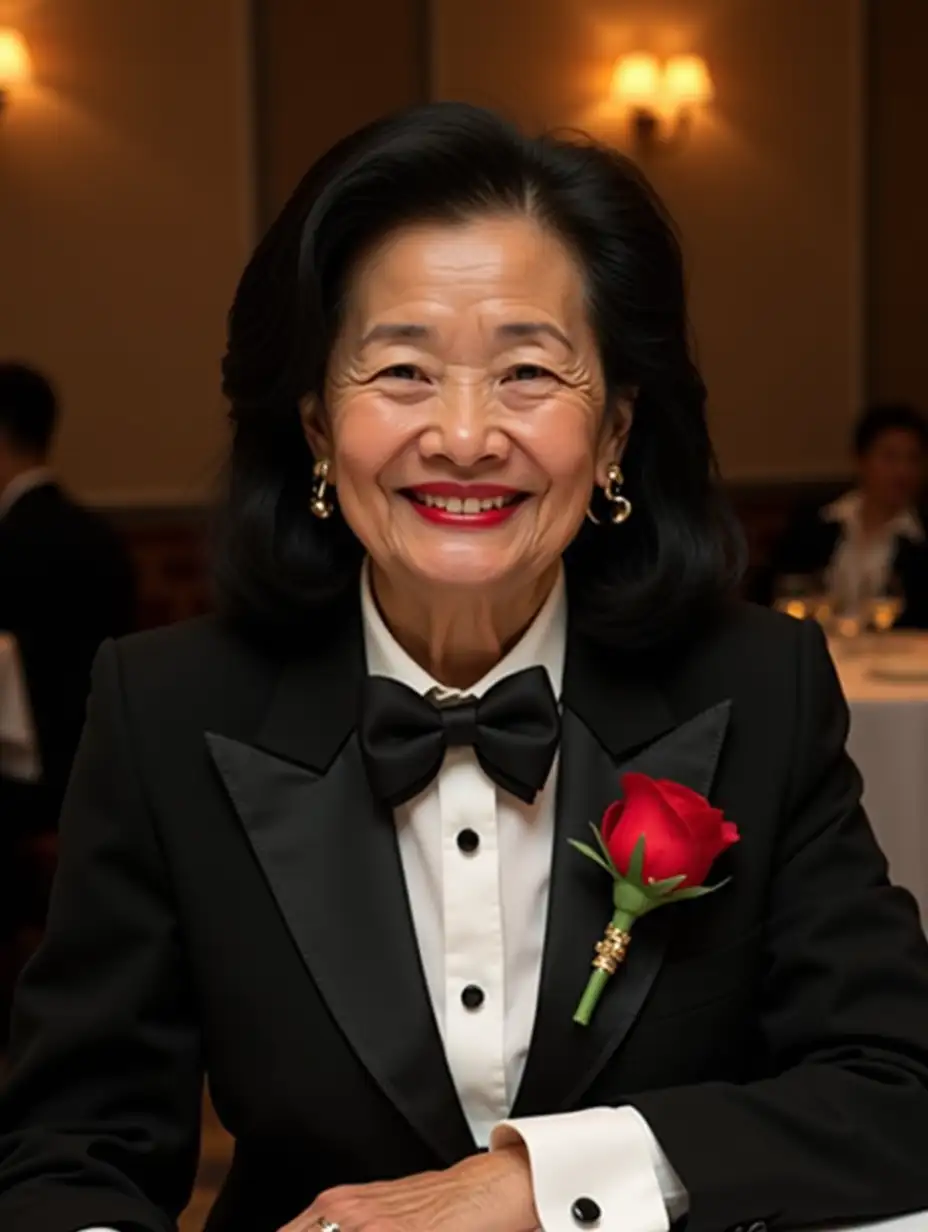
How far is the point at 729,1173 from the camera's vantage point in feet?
4.96

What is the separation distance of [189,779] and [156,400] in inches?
223

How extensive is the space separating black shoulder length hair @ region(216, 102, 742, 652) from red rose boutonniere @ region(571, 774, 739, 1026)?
235mm

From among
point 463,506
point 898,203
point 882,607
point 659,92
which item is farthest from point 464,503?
point 898,203

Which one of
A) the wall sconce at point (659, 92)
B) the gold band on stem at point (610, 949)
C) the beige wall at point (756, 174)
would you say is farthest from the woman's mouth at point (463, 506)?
the wall sconce at point (659, 92)

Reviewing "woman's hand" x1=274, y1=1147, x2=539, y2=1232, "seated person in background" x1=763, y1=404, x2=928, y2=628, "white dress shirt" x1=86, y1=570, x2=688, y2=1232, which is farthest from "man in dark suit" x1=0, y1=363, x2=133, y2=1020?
"woman's hand" x1=274, y1=1147, x2=539, y2=1232

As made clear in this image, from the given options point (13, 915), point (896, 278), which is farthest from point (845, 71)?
point (13, 915)

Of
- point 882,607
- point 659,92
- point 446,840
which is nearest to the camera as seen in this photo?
point 446,840

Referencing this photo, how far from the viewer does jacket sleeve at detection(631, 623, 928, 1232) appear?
1525mm

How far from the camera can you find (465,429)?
163 centimetres

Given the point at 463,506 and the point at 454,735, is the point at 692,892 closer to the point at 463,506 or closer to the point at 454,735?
the point at 454,735

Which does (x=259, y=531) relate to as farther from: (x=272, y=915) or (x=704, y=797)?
(x=704, y=797)

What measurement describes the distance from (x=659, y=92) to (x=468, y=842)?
6.32 metres

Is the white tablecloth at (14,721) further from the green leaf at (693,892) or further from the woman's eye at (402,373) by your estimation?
the green leaf at (693,892)

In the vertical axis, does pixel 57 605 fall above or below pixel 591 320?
below
